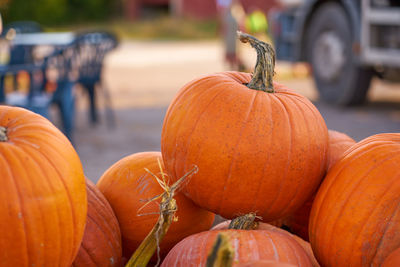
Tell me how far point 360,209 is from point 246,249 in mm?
356

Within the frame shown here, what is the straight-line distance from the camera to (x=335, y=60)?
819 cm

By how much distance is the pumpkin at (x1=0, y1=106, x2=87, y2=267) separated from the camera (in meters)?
1.33

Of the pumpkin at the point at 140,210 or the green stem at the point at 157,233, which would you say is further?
the pumpkin at the point at 140,210

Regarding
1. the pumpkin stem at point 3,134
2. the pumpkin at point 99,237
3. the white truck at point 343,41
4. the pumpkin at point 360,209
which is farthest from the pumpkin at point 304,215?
the white truck at point 343,41

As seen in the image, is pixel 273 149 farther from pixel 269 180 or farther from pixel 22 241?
pixel 22 241

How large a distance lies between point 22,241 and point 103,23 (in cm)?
3468

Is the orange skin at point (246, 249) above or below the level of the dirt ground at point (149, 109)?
above

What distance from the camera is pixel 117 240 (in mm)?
1755

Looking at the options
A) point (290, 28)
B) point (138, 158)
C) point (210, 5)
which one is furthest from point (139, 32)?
point (138, 158)

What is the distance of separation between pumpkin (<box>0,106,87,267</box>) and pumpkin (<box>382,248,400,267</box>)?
83 cm

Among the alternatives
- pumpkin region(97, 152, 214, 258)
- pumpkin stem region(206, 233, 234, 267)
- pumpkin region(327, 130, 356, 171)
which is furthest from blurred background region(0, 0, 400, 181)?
pumpkin stem region(206, 233, 234, 267)

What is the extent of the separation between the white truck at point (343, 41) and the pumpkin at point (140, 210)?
5.87 m

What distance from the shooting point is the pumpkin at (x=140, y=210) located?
5.99ft

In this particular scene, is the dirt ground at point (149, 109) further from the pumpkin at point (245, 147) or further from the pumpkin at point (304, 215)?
the pumpkin at point (245, 147)
